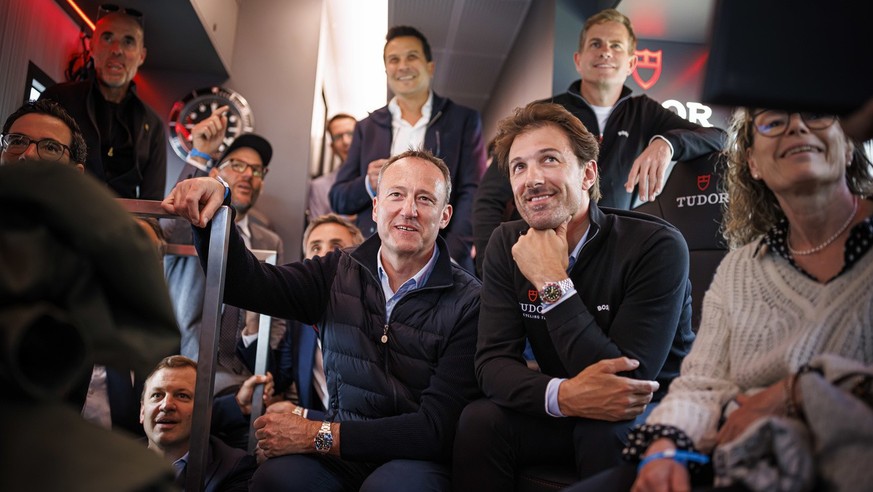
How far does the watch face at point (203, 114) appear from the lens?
4.42 metres

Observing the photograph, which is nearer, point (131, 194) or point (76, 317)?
point (76, 317)

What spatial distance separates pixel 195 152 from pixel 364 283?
1.89 m

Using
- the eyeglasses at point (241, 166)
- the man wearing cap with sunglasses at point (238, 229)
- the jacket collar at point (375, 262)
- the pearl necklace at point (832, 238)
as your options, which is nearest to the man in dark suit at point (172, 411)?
the man wearing cap with sunglasses at point (238, 229)

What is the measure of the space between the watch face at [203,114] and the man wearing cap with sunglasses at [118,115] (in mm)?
1220

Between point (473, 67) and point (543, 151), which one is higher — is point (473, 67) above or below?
above

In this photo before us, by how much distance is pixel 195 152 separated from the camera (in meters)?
3.55

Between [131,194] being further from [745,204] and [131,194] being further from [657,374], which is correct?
[745,204]

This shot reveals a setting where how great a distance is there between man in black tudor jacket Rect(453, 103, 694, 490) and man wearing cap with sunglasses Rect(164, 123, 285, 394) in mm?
1225

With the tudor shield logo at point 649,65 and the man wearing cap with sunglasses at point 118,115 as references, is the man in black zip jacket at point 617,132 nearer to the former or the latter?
the man wearing cap with sunglasses at point 118,115

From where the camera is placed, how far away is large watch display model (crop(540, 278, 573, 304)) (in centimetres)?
168

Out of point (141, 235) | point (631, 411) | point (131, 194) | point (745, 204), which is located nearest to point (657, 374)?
point (631, 411)

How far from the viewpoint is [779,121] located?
1.22 m

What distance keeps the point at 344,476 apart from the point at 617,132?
1.56m

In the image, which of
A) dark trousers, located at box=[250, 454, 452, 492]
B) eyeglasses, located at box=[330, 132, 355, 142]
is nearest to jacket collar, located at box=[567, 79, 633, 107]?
dark trousers, located at box=[250, 454, 452, 492]
